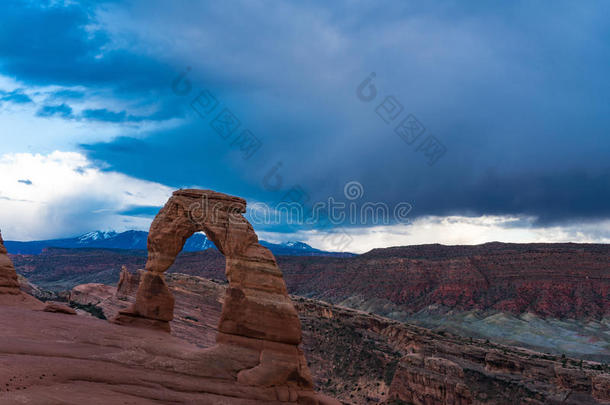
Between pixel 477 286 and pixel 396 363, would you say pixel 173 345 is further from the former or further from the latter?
pixel 477 286

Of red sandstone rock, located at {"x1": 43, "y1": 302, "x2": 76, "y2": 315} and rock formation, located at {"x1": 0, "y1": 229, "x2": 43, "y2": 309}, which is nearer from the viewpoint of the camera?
red sandstone rock, located at {"x1": 43, "y1": 302, "x2": 76, "y2": 315}

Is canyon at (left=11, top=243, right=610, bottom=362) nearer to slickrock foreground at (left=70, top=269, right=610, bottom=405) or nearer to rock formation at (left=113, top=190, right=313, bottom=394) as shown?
slickrock foreground at (left=70, top=269, right=610, bottom=405)

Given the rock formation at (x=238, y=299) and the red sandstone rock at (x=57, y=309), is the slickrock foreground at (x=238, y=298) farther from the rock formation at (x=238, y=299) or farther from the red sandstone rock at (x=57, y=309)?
the red sandstone rock at (x=57, y=309)

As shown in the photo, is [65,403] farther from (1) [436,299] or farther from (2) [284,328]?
(1) [436,299]

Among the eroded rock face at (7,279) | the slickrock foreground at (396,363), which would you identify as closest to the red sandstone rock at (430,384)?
the slickrock foreground at (396,363)

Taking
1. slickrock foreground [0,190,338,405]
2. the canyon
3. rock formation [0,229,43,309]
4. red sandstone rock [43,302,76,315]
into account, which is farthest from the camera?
the canyon

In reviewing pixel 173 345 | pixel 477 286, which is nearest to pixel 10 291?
pixel 173 345

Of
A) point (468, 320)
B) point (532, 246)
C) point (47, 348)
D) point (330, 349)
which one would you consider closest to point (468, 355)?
point (330, 349)

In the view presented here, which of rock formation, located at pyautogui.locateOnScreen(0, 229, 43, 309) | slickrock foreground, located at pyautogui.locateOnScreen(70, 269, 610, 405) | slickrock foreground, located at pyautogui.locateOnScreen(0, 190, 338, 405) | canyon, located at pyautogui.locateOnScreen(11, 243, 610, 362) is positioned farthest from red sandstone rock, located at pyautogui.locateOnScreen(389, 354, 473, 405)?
canyon, located at pyautogui.locateOnScreen(11, 243, 610, 362)

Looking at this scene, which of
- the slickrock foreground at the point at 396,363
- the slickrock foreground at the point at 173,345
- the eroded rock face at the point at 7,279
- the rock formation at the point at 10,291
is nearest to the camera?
the slickrock foreground at the point at 173,345

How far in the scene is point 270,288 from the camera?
2117 cm

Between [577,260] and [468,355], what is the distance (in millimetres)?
72261

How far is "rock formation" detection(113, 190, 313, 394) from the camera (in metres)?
19.3

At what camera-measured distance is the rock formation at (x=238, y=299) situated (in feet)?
63.5
